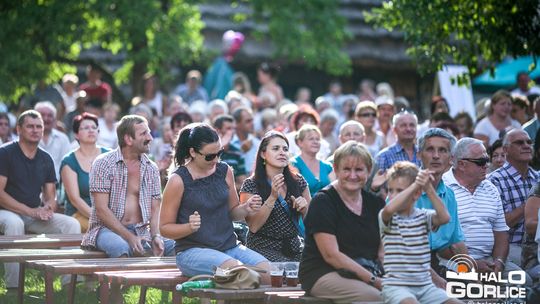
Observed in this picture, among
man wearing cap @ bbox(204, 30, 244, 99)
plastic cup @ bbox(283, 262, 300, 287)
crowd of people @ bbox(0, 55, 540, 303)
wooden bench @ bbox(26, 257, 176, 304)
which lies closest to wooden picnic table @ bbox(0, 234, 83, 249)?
crowd of people @ bbox(0, 55, 540, 303)

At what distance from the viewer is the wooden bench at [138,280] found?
10555 millimetres

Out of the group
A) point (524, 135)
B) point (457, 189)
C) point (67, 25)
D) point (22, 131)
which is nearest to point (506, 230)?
point (457, 189)

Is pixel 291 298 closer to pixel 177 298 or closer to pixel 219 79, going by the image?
pixel 177 298

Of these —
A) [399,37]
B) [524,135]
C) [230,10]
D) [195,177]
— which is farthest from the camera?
[399,37]

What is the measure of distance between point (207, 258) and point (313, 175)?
3.46 meters

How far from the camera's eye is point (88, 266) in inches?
445

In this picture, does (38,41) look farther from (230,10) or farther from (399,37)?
(399,37)

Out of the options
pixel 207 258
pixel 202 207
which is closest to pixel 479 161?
pixel 202 207

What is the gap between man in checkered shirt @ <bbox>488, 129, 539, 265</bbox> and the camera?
1278 centimetres

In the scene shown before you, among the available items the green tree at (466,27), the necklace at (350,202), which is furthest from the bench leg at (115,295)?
the green tree at (466,27)

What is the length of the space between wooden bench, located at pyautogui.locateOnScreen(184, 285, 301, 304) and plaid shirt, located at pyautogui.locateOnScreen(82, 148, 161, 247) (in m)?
2.60

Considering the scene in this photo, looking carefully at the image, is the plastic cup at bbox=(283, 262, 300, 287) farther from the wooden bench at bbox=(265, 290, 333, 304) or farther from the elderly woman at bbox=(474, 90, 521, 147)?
the elderly woman at bbox=(474, 90, 521, 147)

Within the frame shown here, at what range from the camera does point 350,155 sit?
9.82 m

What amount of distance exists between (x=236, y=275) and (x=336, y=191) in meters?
1.01
